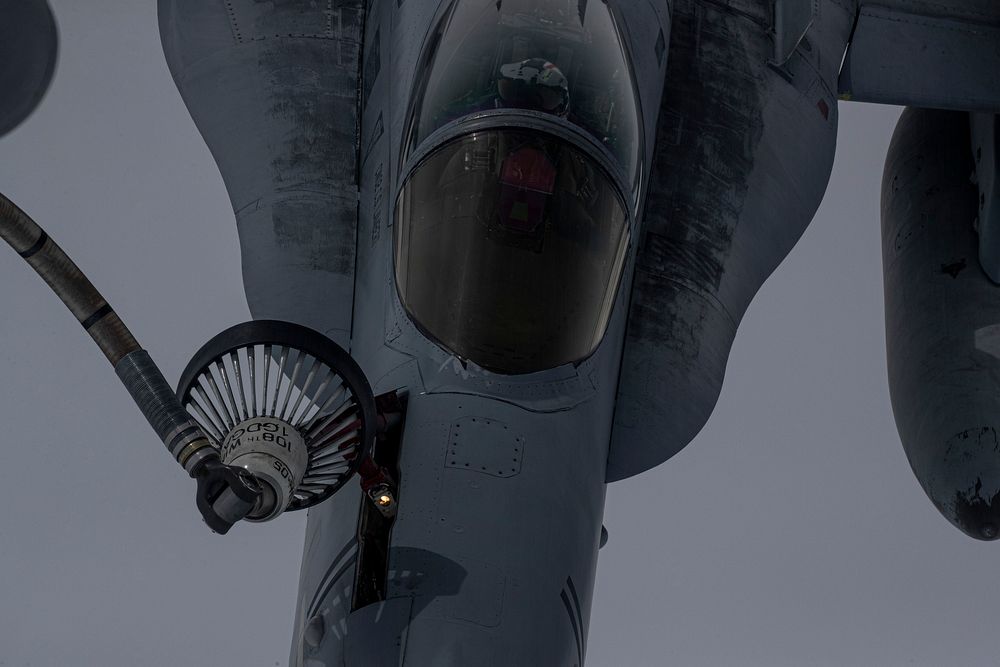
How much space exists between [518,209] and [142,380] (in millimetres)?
1961

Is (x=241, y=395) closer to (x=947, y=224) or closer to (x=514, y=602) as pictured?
(x=514, y=602)

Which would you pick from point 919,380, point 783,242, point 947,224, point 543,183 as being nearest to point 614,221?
point 543,183

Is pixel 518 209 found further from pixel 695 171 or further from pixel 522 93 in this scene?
pixel 695 171

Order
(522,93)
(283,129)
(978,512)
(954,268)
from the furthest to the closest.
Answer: (954,268) → (283,129) → (978,512) → (522,93)

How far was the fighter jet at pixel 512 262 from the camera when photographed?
15.9 feet

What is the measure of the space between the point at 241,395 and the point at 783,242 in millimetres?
4670

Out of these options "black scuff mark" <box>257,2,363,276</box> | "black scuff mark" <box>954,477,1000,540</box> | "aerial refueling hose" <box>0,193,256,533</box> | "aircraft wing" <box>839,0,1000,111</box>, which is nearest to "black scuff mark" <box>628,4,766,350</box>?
"aircraft wing" <box>839,0,1000,111</box>

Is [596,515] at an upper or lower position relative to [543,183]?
→ lower

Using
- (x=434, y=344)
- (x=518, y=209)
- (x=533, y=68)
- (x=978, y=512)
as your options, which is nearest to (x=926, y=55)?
(x=978, y=512)

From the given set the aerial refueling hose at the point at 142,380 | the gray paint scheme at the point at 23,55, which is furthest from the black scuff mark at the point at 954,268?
the aerial refueling hose at the point at 142,380

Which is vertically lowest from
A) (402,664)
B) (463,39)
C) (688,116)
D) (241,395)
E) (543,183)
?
(402,664)

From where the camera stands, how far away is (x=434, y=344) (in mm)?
5523

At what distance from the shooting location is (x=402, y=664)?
4770 mm

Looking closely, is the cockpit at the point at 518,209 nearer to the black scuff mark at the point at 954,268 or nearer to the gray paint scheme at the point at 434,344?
the gray paint scheme at the point at 434,344
